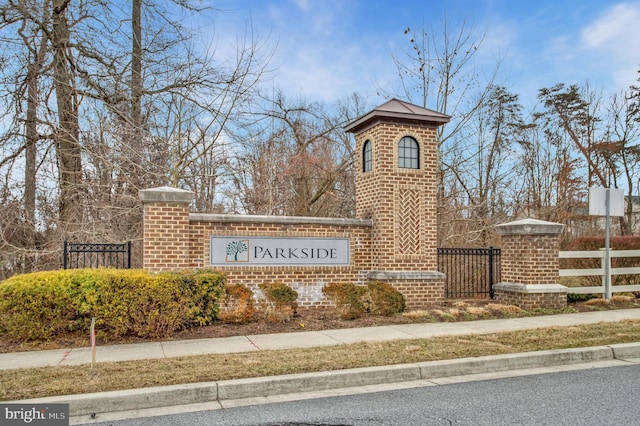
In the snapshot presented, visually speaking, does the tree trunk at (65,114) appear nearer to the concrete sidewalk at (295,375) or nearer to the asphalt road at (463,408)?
the concrete sidewalk at (295,375)

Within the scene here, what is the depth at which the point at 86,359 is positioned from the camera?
7.16 m

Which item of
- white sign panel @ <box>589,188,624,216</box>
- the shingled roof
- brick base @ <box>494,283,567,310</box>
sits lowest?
brick base @ <box>494,283,567,310</box>

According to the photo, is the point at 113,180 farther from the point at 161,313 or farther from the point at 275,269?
the point at 161,313

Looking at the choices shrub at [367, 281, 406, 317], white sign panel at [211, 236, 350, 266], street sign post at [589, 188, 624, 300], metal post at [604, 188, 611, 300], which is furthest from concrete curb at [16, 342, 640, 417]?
street sign post at [589, 188, 624, 300]

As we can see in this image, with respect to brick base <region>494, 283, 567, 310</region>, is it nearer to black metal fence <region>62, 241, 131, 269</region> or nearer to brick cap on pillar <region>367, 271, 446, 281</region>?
brick cap on pillar <region>367, 271, 446, 281</region>

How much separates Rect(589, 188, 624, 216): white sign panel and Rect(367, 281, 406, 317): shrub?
6.19 m

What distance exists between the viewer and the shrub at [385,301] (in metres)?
10.4

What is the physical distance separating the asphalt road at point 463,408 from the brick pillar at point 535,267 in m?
5.47

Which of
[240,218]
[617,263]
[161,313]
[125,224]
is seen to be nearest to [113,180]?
[125,224]

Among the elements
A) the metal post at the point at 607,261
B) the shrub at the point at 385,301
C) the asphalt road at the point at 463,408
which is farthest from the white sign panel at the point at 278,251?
the metal post at the point at 607,261

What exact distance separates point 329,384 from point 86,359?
3.41m

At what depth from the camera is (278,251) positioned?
36.1ft

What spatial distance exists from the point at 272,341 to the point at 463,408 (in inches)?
147

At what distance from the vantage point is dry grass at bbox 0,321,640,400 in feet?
18.9
